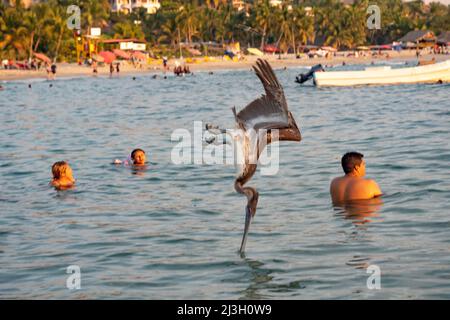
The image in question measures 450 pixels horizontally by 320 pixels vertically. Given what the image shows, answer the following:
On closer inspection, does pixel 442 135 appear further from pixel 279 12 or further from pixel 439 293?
pixel 279 12

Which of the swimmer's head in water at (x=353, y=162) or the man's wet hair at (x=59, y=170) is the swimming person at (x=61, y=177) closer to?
the man's wet hair at (x=59, y=170)

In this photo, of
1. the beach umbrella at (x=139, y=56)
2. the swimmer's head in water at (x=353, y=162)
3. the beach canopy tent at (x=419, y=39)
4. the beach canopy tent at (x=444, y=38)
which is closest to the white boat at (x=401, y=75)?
the swimmer's head in water at (x=353, y=162)

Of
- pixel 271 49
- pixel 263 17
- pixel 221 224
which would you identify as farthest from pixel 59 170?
pixel 271 49

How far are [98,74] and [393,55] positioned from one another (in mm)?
78512

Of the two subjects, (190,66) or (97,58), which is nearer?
(97,58)

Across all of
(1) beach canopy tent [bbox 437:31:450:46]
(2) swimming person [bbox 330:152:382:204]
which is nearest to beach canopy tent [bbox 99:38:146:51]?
(1) beach canopy tent [bbox 437:31:450:46]

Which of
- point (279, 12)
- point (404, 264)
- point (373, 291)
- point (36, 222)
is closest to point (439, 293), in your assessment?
point (373, 291)

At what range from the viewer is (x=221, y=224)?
13867 mm

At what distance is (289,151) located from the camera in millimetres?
24156

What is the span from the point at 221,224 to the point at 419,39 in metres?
172

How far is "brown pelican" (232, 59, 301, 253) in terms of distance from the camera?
286 inches

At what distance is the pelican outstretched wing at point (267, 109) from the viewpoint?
7.27 meters

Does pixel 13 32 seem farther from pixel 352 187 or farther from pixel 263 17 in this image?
pixel 352 187

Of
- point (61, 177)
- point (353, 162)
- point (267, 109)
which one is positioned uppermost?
point (267, 109)
